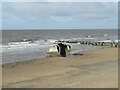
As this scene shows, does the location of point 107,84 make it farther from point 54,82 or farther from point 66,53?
point 66,53

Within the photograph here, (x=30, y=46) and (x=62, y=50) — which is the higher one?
(x=62, y=50)

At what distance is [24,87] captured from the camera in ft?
48.9

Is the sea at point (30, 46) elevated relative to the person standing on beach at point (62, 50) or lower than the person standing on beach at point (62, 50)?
lower

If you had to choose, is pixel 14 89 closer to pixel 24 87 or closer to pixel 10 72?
pixel 24 87

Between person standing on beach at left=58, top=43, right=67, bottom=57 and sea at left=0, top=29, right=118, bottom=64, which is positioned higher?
person standing on beach at left=58, top=43, right=67, bottom=57

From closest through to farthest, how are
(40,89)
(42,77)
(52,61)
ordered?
(40,89), (42,77), (52,61)

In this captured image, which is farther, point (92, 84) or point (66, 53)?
point (66, 53)

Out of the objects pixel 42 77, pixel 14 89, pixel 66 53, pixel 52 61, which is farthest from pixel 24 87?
pixel 66 53

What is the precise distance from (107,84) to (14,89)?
468 centimetres

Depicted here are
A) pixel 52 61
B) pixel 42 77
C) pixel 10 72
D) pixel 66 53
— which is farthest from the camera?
pixel 66 53

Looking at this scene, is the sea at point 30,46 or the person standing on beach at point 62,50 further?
the sea at point 30,46

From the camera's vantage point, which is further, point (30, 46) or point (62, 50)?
point (30, 46)

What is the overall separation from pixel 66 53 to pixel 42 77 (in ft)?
44.4

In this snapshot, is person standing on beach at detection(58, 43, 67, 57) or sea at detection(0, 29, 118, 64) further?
sea at detection(0, 29, 118, 64)
